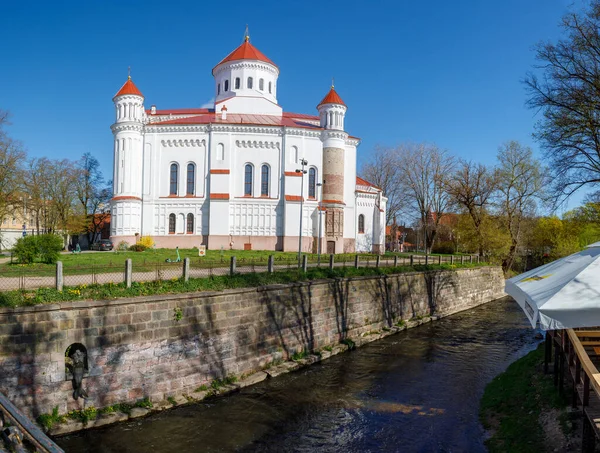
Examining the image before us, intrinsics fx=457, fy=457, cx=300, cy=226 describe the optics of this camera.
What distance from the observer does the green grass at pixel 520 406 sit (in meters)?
8.56

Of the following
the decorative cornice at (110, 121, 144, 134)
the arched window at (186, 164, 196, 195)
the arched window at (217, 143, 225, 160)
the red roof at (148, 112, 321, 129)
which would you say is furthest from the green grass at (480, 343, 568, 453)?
the decorative cornice at (110, 121, 144, 134)

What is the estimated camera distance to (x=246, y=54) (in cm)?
4841

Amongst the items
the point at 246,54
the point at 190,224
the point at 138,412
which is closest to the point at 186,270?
the point at 138,412

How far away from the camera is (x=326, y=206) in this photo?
41.6m

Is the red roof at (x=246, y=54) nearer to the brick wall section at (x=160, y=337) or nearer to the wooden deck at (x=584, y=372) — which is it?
the brick wall section at (x=160, y=337)

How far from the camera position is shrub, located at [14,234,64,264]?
18156mm

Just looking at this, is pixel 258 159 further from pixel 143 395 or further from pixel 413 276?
pixel 143 395

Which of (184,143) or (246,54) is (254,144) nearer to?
(184,143)

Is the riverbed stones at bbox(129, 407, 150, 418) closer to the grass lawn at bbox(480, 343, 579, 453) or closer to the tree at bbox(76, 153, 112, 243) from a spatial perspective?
the grass lawn at bbox(480, 343, 579, 453)

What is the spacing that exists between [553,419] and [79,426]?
9700 millimetres

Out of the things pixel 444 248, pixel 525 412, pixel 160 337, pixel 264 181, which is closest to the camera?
pixel 525 412

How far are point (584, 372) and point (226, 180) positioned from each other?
3608cm

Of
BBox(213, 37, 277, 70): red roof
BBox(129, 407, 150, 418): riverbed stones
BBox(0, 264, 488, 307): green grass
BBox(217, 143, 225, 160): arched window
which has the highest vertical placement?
BBox(213, 37, 277, 70): red roof

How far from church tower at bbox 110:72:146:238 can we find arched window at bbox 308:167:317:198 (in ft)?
50.7
